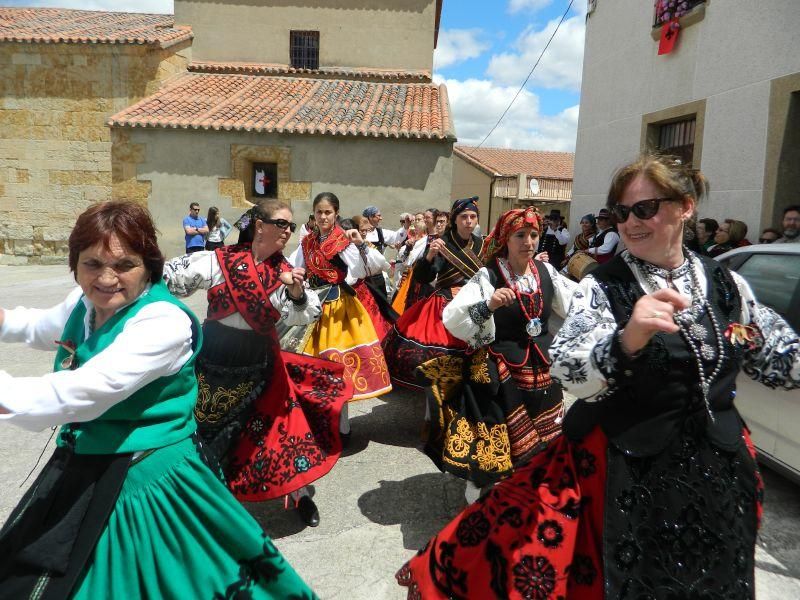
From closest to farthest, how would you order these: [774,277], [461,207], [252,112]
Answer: [774,277], [461,207], [252,112]

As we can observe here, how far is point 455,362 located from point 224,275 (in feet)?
4.37

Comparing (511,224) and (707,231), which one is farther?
(707,231)

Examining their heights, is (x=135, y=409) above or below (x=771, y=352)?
below

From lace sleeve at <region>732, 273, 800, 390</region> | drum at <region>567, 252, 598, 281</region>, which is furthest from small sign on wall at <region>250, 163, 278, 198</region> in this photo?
lace sleeve at <region>732, 273, 800, 390</region>

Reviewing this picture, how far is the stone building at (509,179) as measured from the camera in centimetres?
2908

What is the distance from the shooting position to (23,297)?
1145cm

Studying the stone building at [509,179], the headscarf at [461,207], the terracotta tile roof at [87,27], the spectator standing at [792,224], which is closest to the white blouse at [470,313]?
the headscarf at [461,207]

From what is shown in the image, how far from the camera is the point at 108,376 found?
1.63 metres

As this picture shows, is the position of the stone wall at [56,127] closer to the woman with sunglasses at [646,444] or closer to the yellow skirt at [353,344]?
the yellow skirt at [353,344]

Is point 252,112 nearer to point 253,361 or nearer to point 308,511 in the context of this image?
point 253,361

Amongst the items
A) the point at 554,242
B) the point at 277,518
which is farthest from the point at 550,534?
the point at 554,242

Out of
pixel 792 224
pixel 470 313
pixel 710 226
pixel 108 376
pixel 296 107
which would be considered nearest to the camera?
pixel 108 376

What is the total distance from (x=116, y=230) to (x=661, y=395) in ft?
5.43

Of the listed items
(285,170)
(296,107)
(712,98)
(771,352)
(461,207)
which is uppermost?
(296,107)
